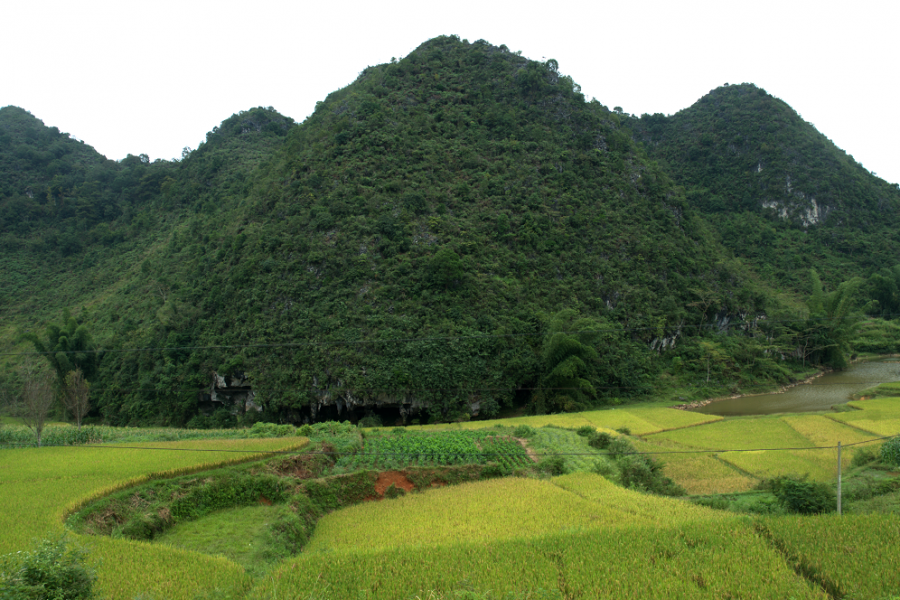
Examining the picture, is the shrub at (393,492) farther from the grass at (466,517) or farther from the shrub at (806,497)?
the shrub at (806,497)

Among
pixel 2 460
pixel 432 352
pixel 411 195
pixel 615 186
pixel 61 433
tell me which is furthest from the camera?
pixel 615 186

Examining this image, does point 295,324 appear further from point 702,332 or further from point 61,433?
point 702,332

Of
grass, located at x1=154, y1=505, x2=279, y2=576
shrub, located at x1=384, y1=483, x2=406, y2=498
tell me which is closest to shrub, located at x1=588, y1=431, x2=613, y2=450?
shrub, located at x1=384, y1=483, x2=406, y2=498

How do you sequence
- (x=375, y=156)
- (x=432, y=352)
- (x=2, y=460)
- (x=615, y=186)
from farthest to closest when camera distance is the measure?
1. (x=615, y=186)
2. (x=375, y=156)
3. (x=432, y=352)
4. (x=2, y=460)

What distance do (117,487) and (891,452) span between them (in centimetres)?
2375

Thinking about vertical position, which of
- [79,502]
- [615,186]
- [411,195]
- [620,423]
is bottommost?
[620,423]

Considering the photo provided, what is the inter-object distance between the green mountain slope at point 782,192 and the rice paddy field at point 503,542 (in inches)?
2126

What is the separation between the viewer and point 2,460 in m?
15.8

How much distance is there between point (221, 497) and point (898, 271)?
229 feet

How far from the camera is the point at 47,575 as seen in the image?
6.30 meters

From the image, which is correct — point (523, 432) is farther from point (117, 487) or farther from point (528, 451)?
point (117, 487)

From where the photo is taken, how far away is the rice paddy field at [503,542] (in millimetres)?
7301

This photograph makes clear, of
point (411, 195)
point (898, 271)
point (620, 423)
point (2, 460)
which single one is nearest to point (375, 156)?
point (411, 195)

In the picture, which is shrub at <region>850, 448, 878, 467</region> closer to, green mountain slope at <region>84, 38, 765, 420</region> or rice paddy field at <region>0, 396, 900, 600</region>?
rice paddy field at <region>0, 396, 900, 600</region>
